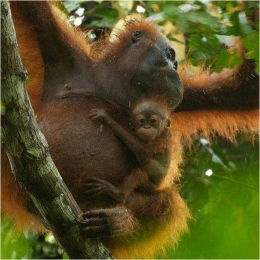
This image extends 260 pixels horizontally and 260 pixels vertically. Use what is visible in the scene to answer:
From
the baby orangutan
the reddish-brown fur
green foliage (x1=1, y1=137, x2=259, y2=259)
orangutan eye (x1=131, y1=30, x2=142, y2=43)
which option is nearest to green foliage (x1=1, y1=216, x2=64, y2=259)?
green foliage (x1=1, y1=137, x2=259, y2=259)

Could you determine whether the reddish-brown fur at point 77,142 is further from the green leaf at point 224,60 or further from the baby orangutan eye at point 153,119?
the green leaf at point 224,60

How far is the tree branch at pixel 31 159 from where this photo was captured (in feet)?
9.75

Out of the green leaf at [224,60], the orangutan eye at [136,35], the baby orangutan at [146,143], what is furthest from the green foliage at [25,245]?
the green leaf at [224,60]

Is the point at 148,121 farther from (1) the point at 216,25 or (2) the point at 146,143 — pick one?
(1) the point at 216,25

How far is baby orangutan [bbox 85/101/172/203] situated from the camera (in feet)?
13.0

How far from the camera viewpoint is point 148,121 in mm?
4035

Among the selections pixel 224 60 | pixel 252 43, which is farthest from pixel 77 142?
pixel 252 43

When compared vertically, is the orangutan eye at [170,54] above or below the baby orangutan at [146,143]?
above

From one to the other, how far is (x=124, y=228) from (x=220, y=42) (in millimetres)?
1519

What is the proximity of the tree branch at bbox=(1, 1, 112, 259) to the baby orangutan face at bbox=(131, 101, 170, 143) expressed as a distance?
0.79 metres

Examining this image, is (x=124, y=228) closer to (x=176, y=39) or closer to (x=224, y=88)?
(x=224, y=88)

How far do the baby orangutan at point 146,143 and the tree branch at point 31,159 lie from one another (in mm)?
570

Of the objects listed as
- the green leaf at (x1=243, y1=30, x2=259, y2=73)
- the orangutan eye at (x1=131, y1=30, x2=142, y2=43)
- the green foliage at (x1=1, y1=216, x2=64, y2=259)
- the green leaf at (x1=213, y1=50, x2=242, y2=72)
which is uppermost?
the green leaf at (x1=243, y1=30, x2=259, y2=73)

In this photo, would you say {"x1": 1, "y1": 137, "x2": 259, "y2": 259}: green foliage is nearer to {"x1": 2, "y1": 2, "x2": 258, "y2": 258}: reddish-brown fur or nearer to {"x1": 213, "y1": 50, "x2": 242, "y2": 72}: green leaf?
Answer: {"x1": 2, "y1": 2, "x2": 258, "y2": 258}: reddish-brown fur
